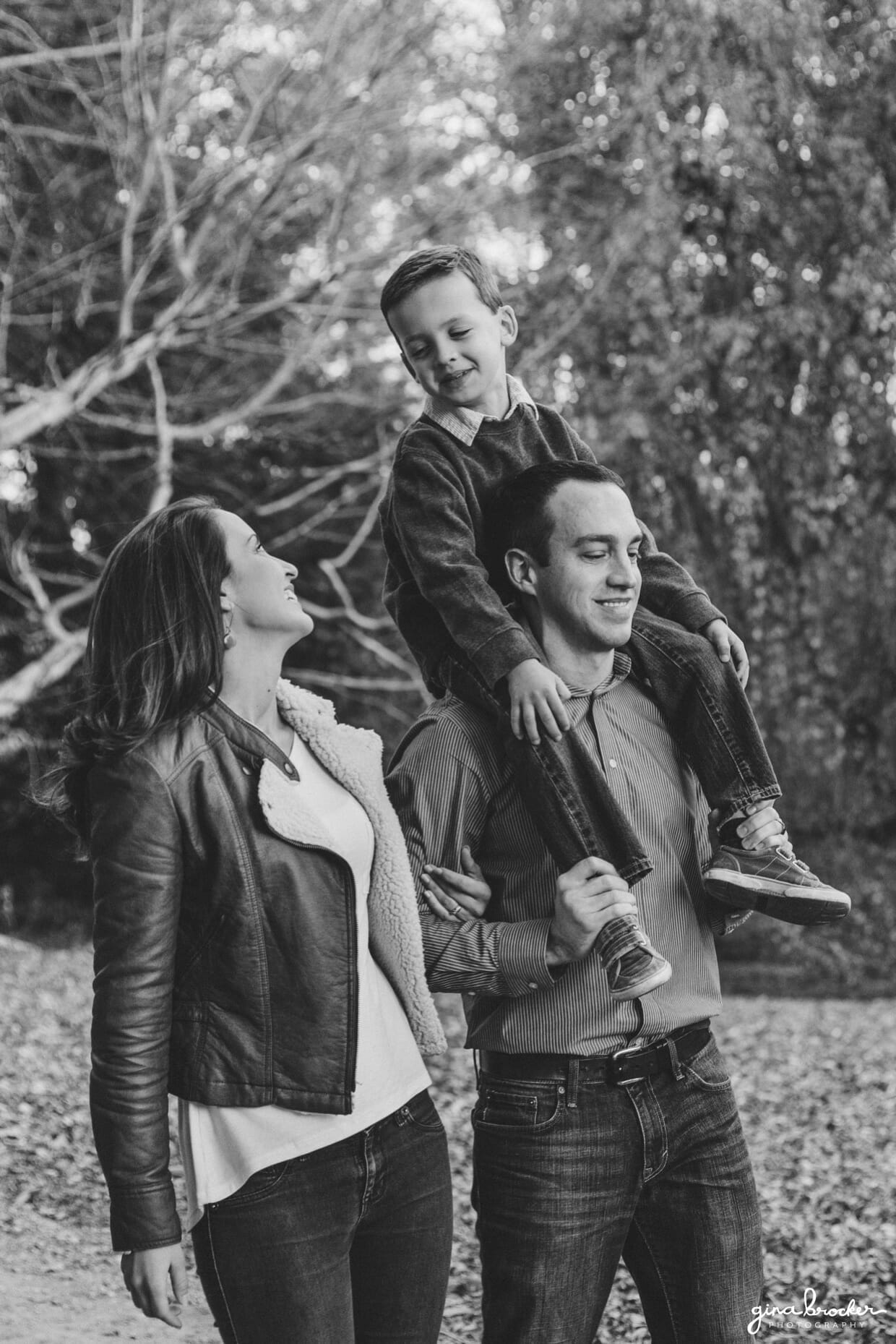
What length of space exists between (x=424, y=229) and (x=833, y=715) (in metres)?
4.86

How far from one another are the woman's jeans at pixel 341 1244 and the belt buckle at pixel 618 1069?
0.30 metres

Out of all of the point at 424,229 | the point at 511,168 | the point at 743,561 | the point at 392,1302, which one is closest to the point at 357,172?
the point at 424,229

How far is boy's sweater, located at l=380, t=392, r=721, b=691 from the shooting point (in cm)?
217

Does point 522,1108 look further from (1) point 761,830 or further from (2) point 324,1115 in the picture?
(1) point 761,830

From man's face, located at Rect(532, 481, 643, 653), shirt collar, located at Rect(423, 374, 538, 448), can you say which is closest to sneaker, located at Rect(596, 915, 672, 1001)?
man's face, located at Rect(532, 481, 643, 653)

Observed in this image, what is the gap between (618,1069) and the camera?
2.00 meters

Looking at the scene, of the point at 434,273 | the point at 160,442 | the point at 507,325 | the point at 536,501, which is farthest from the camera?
the point at 160,442

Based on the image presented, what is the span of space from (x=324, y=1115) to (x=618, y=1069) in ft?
1.53

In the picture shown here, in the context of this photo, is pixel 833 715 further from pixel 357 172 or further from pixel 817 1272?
pixel 817 1272

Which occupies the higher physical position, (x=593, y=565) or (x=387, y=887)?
(x=593, y=565)

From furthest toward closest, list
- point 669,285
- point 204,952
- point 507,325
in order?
point 669,285 → point 507,325 → point 204,952

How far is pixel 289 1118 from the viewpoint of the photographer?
72.9 inches

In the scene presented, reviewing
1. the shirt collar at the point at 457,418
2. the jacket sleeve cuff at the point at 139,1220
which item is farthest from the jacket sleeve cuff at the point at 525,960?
the shirt collar at the point at 457,418

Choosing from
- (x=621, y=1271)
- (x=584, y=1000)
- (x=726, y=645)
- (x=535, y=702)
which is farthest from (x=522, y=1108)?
(x=621, y=1271)
